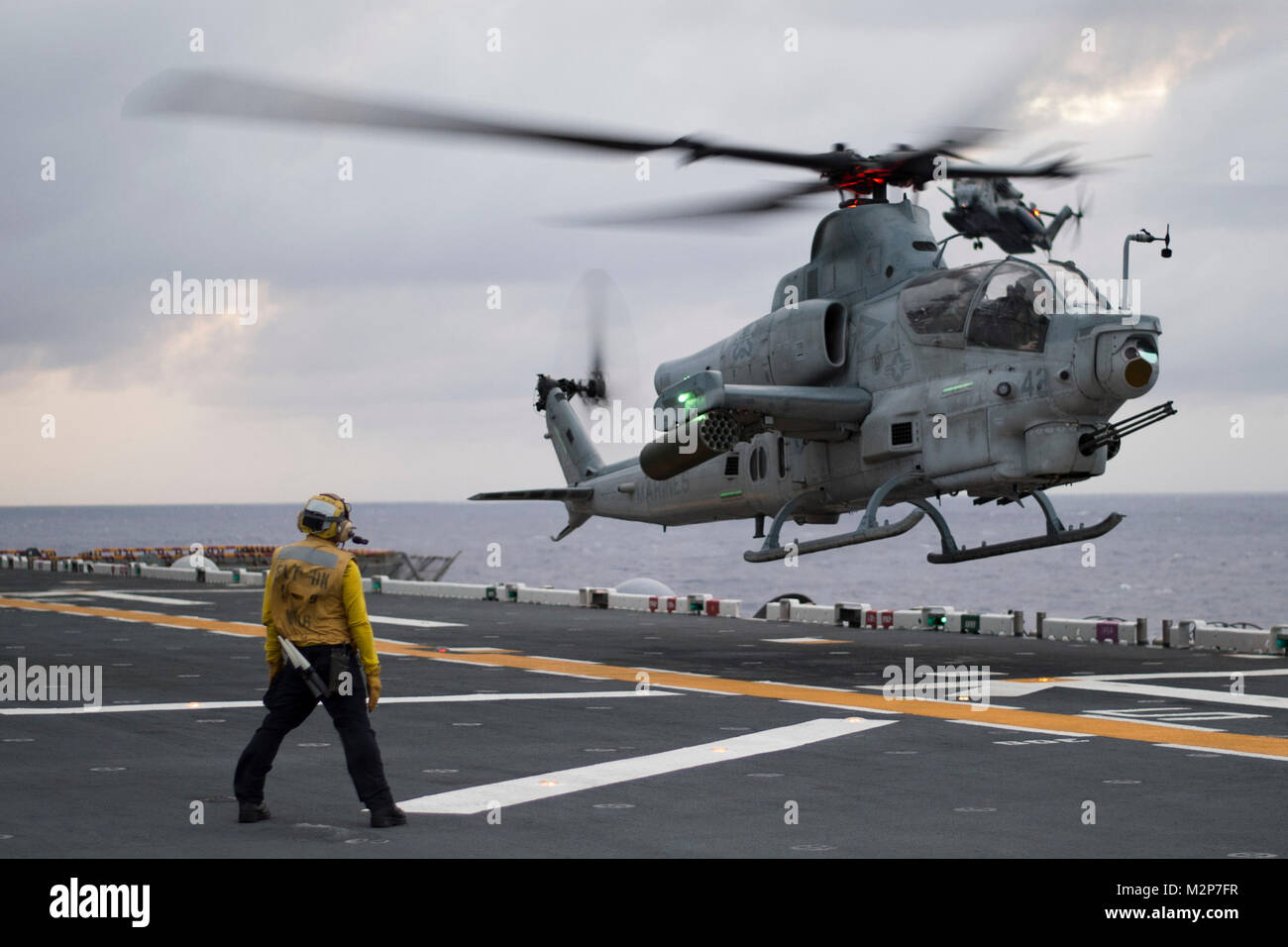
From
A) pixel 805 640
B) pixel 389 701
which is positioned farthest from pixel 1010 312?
pixel 389 701

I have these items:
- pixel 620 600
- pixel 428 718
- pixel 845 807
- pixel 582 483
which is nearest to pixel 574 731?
pixel 428 718

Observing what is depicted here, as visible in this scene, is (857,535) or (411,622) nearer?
(857,535)

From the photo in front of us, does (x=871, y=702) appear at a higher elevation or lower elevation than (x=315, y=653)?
lower

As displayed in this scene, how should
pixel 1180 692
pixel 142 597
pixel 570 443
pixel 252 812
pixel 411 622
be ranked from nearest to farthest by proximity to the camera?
pixel 252 812
pixel 1180 692
pixel 411 622
pixel 570 443
pixel 142 597

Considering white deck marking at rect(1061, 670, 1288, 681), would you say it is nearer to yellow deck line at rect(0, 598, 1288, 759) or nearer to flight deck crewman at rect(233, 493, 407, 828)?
yellow deck line at rect(0, 598, 1288, 759)

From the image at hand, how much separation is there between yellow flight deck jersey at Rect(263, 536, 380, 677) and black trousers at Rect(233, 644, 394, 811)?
10cm

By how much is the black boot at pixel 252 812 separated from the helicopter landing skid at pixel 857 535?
31.7 ft

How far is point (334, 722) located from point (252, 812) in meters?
0.71

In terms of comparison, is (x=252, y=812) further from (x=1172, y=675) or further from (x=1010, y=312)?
(x=1172, y=675)

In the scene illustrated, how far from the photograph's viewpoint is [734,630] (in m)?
24.7

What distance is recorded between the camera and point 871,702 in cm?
1470
